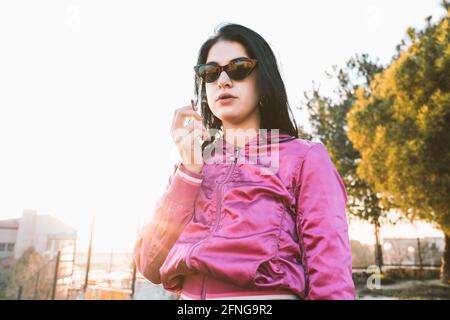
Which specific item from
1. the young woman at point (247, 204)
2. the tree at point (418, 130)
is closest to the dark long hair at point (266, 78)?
the young woman at point (247, 204)

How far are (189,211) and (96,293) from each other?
15.9m

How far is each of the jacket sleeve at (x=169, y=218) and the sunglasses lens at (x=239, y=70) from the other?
495 mm

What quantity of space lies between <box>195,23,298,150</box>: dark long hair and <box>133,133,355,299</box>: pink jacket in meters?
0.20

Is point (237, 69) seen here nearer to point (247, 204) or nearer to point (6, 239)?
point (247, 204)

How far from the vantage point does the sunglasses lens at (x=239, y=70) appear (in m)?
1.58

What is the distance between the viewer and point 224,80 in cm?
157

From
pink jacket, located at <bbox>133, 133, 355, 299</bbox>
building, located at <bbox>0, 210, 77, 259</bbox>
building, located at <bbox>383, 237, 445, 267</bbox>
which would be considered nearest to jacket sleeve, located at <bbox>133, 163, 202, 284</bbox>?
pink jacket, located at <bbox>133, 133, 355, 299</bbox>

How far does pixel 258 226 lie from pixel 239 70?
739 mm

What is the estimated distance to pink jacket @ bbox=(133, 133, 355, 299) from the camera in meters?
1.16

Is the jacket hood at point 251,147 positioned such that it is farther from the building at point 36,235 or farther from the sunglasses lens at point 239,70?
the building at point 36,235

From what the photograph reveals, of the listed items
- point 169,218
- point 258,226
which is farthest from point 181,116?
point 258,226

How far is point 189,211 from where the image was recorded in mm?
1383
